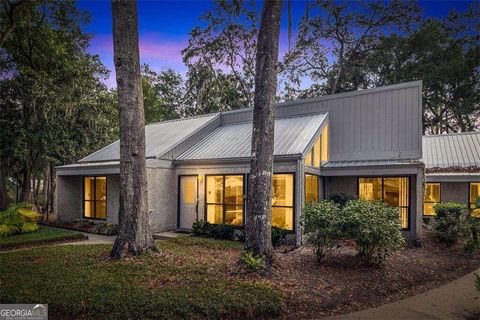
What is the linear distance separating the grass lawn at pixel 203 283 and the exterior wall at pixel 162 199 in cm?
371

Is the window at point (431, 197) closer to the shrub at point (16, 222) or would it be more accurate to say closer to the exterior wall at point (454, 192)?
the exterior wall at point (454, 192)

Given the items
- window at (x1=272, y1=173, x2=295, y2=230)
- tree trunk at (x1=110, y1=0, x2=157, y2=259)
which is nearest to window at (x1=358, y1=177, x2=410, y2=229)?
window at (x1=272, y1=173, x2=295, y2=230)

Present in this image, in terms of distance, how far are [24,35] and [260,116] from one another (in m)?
14.1

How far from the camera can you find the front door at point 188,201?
538 inches

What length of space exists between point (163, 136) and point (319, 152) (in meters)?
7.95

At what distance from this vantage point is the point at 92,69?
18.1m

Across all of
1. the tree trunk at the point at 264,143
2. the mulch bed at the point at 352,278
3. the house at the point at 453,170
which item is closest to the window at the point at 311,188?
the mulch bed at the point at 352,278

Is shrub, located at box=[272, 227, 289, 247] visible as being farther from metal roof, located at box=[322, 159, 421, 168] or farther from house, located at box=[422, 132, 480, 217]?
house, located at box=[422, 132, 480, 217]

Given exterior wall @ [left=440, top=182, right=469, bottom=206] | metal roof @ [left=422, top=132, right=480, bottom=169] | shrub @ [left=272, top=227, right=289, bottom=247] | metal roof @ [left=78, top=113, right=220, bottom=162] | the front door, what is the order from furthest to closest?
metal roof @ [left=422, top=132, right=480, bottom=169]
exterior wall @ [left=440, top=182, right=469, bottom=206]
metal roof @ [left=78, top=113, right=220, bottom=162]
the front door
shrub @ [left=272, top=227, right=289, bottom=247]

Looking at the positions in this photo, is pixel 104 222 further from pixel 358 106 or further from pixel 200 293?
pixel 358 106

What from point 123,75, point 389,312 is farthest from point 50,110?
point 389,312

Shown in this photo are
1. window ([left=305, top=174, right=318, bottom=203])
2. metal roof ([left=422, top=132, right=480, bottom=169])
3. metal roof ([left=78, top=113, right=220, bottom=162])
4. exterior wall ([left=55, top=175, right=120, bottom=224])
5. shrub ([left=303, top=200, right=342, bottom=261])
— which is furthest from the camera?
exterior wall ([left=55, top=175, right=120, bottom=224])

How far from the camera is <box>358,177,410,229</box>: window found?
39.3ft

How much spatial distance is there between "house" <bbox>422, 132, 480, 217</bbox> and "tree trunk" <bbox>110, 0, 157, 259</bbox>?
13.5m
